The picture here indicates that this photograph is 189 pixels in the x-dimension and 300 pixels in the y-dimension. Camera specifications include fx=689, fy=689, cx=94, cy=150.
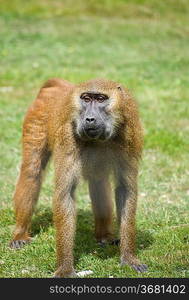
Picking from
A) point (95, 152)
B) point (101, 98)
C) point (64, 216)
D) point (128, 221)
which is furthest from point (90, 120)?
point (128, 221)

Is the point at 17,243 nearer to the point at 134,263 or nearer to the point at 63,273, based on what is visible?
the point at 63,273

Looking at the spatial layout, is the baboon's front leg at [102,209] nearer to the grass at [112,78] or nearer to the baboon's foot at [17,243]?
the grass at [112,78]

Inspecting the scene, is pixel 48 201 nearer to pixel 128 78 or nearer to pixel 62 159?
pixel 62 159

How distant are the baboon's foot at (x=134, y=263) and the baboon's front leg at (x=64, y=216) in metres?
0.51

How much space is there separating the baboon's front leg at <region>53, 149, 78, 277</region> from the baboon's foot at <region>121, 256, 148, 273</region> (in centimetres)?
51

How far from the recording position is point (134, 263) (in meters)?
6.43

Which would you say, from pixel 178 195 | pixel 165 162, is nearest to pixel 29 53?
pixel 165 162

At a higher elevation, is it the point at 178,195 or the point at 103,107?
the point at 103,107

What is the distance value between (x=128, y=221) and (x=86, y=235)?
128cm

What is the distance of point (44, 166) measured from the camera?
24.8 feet

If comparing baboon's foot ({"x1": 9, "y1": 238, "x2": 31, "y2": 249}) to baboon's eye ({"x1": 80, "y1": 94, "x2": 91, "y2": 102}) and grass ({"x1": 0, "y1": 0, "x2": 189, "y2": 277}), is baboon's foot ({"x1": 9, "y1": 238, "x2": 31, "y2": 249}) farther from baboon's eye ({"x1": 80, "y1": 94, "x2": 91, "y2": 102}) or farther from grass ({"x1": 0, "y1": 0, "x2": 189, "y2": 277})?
baboon's eye ({"x1": 80, "y1": 94, "x2": 91, "y2": 102})

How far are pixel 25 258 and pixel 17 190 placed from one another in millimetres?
936

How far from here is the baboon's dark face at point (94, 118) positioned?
19.9 feet

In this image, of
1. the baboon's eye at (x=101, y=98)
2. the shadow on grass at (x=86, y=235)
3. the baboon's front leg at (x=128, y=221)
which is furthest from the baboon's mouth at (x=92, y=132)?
the shadow on grass at (x=86, y=235)
